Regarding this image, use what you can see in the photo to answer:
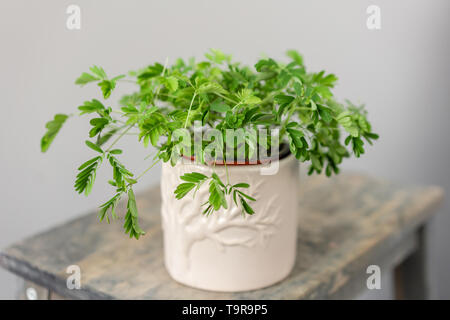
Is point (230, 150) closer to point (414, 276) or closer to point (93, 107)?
point (93, 107)

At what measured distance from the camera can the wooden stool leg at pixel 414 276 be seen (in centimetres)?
120

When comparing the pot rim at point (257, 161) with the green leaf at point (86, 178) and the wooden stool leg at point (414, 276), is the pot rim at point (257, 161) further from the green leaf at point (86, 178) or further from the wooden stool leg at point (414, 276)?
the wooden stool leg at point (414, 276)

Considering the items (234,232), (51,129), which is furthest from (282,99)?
(51,129)

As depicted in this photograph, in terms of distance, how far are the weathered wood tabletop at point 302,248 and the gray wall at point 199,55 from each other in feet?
0.55

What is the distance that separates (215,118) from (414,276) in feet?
2.39

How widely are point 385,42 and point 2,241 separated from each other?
4.03 feet

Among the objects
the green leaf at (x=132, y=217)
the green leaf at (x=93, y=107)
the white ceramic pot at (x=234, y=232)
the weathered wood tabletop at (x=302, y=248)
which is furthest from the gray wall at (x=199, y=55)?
the green leaf at (x=132, y=217)

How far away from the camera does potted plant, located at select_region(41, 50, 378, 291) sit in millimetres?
666

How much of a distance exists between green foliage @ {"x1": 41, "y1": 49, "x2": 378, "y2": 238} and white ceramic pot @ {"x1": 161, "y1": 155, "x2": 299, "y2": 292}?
0.02 meters

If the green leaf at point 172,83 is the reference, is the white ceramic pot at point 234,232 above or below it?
below

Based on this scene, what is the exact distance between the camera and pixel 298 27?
1.58 m
